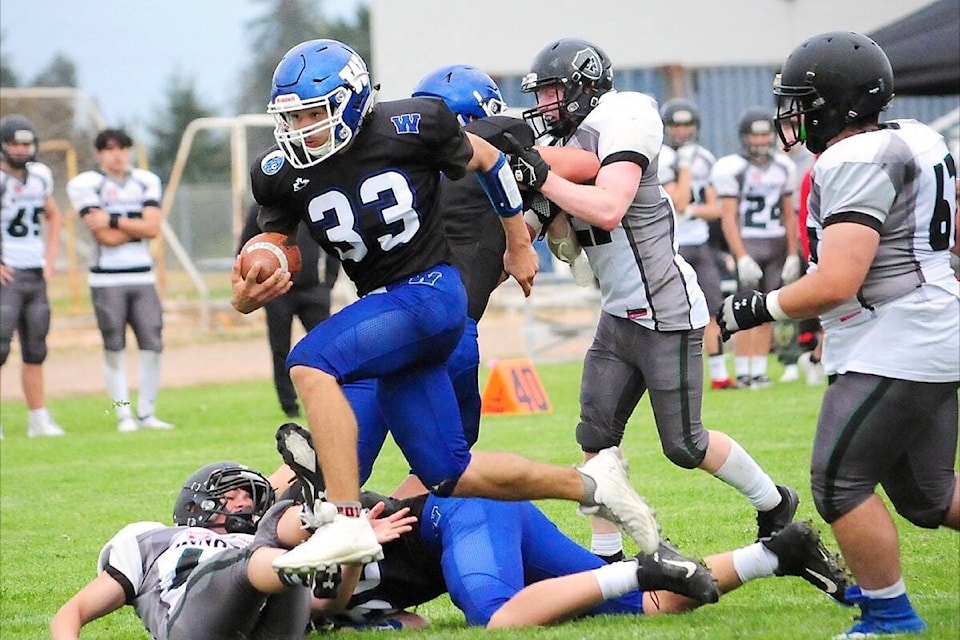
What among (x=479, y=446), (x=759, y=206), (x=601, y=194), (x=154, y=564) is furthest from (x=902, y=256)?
(x=759, y=206)

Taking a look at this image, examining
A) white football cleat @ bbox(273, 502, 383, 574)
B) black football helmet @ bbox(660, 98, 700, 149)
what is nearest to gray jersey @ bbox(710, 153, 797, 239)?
black football helmet @ bbox(660, 98, 700, 149)

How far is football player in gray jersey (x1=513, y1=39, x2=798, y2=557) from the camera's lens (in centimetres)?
511

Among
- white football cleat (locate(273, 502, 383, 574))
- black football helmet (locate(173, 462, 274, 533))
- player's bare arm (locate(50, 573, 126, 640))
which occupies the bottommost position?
player's bare arm (locate(50, 573, 126, 640))

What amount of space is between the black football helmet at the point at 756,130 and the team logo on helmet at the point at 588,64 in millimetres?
6230

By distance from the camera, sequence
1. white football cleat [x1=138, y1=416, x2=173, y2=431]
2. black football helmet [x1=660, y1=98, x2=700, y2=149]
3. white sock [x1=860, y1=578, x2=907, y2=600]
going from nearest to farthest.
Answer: white sock [x1=860, y1=578, x2=907, y2=600]
white football cleat [x1=138, y1=416, x2=173, y2=431]
black football helmet [x1=660, y1=98, x2=700, y2=149]

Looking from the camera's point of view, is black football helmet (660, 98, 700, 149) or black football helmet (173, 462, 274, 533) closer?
black football helmet (173, 462, 274, 533)

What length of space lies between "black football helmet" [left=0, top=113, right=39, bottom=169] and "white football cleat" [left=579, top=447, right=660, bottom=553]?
276 inches

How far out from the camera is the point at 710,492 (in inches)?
270

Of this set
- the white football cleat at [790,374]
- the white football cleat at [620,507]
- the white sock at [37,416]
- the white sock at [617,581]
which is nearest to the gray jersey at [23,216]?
the white sock at [37,416]

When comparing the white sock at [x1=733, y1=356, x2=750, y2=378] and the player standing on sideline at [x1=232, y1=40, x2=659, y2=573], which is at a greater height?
the player standing on sideline at [x1=232, y1=40, x2=659, y2=573]

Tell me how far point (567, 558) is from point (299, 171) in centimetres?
157

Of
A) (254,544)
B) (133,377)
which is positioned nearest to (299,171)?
(254,544)

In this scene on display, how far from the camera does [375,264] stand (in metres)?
4.43

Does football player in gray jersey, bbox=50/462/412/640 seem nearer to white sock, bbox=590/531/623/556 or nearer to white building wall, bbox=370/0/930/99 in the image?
white sock, bbox=590/531/623/556
